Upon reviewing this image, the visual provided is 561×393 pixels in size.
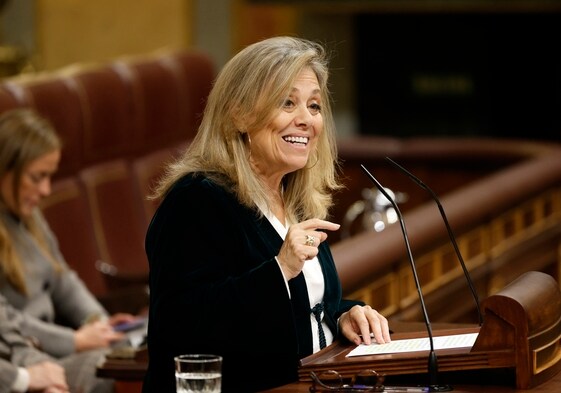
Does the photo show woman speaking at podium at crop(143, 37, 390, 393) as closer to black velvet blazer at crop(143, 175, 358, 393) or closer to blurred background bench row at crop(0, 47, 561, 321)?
black velvet blazer at crop(143, 175, 358, 393)

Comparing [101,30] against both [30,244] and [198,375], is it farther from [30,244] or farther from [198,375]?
[198,375]

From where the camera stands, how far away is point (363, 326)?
247cm

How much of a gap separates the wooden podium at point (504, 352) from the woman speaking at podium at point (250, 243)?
0.37ft

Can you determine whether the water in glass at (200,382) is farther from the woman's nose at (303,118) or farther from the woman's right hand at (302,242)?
the woman's nose at (303,118)

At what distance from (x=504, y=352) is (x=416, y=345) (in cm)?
21

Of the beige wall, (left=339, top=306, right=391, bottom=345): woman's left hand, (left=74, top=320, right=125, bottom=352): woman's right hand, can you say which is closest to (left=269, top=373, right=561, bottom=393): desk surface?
(left=339, top=306, right=391, bottom=345): woman's left hand

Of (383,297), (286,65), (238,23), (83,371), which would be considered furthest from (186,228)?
(238,23)

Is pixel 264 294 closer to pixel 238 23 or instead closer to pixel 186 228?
pixel 186 228

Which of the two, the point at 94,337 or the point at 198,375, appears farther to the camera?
the point at 94,337

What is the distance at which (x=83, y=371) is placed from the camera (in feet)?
12.7

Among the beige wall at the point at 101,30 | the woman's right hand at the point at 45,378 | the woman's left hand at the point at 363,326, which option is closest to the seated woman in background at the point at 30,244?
the woman's right hand at the point at 45,378

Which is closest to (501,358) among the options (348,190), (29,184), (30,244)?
(29,184)

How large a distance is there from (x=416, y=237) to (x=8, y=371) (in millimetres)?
1352

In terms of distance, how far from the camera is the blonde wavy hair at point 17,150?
13.1 feet
